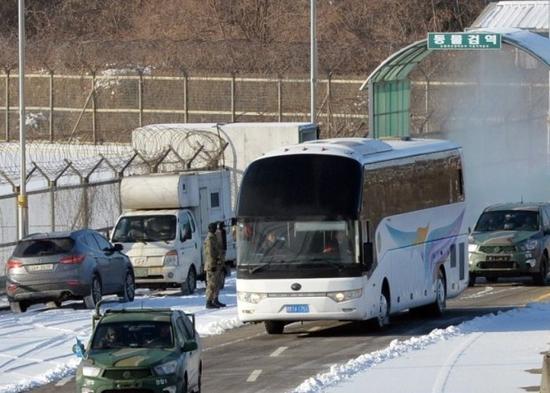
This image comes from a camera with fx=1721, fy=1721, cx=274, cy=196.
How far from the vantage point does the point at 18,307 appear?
3231cm

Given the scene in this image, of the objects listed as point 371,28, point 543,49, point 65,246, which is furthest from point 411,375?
point 371,28

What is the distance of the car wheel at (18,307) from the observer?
3224 cm

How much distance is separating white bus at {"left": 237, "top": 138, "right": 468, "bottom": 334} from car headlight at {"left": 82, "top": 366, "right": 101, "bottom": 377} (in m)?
8.20

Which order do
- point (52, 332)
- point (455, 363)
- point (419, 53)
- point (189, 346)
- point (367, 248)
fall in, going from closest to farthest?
point (189, 346)
point (455, 363)
point (367, 248)
point (52, 332)
point (419, 53)

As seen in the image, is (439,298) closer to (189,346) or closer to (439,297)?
(439,297)

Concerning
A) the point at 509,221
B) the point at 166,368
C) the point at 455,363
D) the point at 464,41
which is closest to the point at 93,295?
the point at 455,363

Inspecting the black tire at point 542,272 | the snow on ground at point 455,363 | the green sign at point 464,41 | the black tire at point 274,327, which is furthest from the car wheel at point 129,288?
the green sign at point 464,41

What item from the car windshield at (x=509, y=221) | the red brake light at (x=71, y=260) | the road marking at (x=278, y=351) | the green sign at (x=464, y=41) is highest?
the green sign at (x=464, y=41)

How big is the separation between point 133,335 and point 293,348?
6635 millimetres

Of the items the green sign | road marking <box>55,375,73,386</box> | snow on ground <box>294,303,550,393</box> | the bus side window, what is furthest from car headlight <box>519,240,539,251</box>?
road marking <box>55,375,73,386</box>

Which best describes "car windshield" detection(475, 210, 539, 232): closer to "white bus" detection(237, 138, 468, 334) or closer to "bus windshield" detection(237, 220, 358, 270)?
"white bus" detection(237, 138, 468, 334)

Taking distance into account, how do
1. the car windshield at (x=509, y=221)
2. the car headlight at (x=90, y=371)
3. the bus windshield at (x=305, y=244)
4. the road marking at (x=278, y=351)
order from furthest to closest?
the car windshield at (x=509, y=221)
the bus windshield at (x=305, y=244)
the road marking at (x=278, y=351)
the car headlight at (x=90, y=371)

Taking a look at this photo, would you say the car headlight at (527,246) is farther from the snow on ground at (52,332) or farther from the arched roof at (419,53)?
the arched roof at (419,53)

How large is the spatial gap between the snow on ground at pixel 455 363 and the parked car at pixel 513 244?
854 cm
